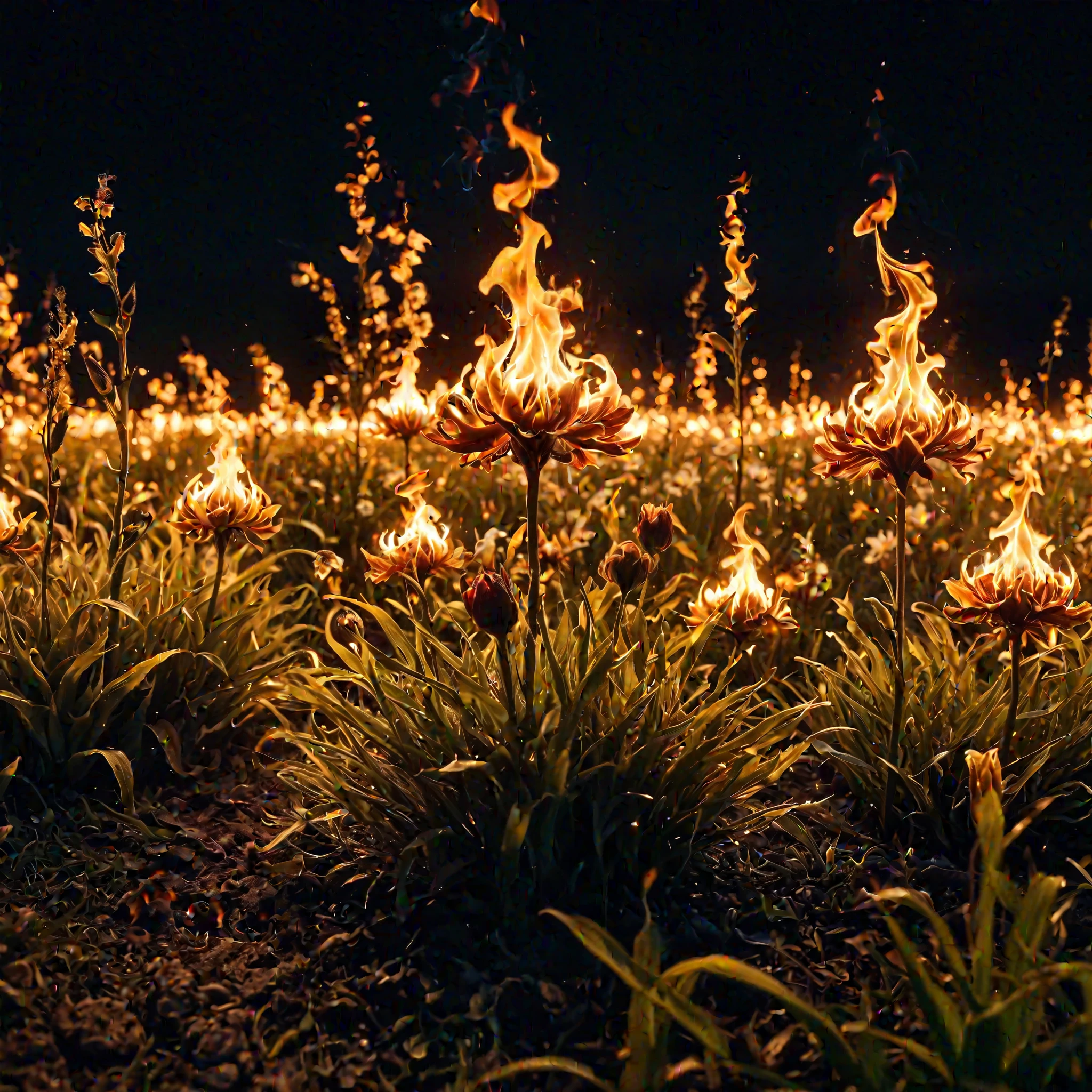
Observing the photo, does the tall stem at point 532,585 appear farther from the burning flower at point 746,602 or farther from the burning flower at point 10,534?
the burning flower at point 10,534

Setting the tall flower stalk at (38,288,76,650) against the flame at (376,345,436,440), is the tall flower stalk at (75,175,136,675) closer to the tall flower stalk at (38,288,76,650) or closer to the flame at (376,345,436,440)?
the tall flower stalk at (38,288,76,650)

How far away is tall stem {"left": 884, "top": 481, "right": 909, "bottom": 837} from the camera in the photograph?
276 centimetres

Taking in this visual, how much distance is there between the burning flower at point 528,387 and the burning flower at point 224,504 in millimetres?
1274

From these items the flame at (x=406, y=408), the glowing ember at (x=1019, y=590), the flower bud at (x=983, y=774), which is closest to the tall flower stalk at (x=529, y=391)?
the glowing ember at (x=1019, y=590)

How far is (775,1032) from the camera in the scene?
2229 millimetres

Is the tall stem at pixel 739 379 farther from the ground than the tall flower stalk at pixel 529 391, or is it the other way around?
the tall stem at pixel 739 379

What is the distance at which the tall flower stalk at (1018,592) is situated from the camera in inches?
103

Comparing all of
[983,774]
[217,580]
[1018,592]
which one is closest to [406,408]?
[217,580]

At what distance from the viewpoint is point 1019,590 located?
2.61m

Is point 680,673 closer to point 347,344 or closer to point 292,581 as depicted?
point 292,581

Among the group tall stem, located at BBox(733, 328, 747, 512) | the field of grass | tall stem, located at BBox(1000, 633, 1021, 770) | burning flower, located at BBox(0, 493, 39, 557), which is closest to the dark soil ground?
the field of grass

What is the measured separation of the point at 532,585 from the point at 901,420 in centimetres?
115

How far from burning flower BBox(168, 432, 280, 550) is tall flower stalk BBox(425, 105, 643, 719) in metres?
1.28

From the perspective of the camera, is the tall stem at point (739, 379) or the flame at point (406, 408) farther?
the flame at point (406, 408)
